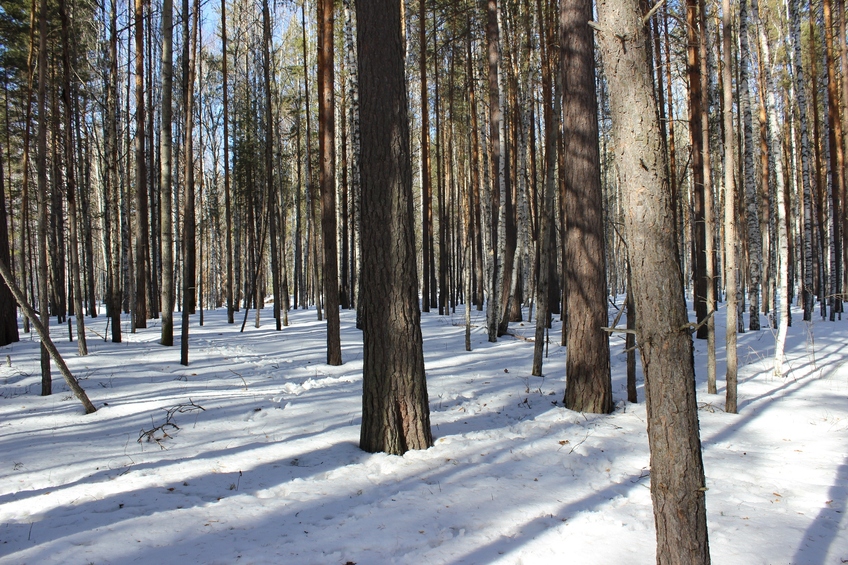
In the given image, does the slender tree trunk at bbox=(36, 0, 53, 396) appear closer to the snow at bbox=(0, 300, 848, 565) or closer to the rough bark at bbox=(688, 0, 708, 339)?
the snow at bbox=(0, 300, 848, 565)

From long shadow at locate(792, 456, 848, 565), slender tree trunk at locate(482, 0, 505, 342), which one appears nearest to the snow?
long shadow at locate(792, 456, 848, 565)

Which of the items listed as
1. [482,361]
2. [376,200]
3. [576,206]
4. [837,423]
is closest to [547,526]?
[376,200]

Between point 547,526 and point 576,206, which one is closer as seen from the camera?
point 547,526

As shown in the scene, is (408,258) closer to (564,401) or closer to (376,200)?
(376,200)

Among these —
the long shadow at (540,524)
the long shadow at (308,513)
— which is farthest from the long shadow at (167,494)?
the long shadow at (540,524)

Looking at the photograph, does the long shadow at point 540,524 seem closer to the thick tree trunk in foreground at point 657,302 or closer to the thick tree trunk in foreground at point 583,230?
the thick tree trunk in foreground at point 657,302

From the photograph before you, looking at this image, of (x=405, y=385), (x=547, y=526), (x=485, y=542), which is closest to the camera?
(x=485, y=542)

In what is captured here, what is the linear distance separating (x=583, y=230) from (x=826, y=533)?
347 cm

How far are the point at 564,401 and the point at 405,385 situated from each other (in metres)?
2.47

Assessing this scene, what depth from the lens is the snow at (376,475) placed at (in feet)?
9.27

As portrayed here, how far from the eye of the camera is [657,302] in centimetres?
214

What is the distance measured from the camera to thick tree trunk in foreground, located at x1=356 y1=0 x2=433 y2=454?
4258 millimetres

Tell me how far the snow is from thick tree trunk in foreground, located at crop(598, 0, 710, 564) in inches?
19.6

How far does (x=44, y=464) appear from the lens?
3789 mm
